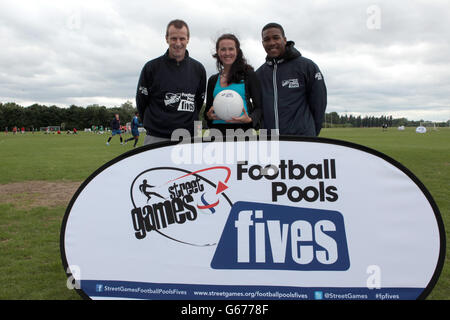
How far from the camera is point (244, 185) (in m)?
2.53

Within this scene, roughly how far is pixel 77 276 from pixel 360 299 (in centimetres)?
215

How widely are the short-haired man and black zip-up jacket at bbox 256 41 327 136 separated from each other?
74 centimetres

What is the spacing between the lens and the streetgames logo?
2.53m

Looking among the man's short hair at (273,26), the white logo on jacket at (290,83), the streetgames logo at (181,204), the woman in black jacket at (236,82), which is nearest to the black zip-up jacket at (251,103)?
the woman in black jacket at (236,82)

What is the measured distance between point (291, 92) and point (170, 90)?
48.3 inches

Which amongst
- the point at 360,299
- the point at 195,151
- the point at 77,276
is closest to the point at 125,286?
the point at 77,276

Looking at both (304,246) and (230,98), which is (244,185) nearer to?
(304,246)

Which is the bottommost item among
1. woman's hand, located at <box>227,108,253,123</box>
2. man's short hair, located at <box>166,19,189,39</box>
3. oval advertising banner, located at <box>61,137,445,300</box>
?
oval advertising banner, located at <box>61,137,445,300</box>

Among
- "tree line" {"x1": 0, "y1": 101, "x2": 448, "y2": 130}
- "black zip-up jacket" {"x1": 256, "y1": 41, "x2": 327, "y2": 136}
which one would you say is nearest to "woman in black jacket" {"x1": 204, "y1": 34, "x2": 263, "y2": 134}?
"black zip-up jacket" {"x1": 256, "y1": 41, "x2": 327, "y2": 136}

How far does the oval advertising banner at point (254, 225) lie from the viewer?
242 cm

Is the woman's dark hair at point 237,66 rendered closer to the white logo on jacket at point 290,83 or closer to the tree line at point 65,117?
the white logo on jacket at point 290,83

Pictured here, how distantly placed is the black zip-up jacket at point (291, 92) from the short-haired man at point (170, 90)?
0.74 m

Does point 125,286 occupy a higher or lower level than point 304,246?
lower

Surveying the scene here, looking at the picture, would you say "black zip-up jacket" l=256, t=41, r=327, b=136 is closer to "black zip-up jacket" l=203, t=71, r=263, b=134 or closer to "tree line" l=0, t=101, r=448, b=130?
"black zip-up jacket" l=203, t=71, r=263, b=134
